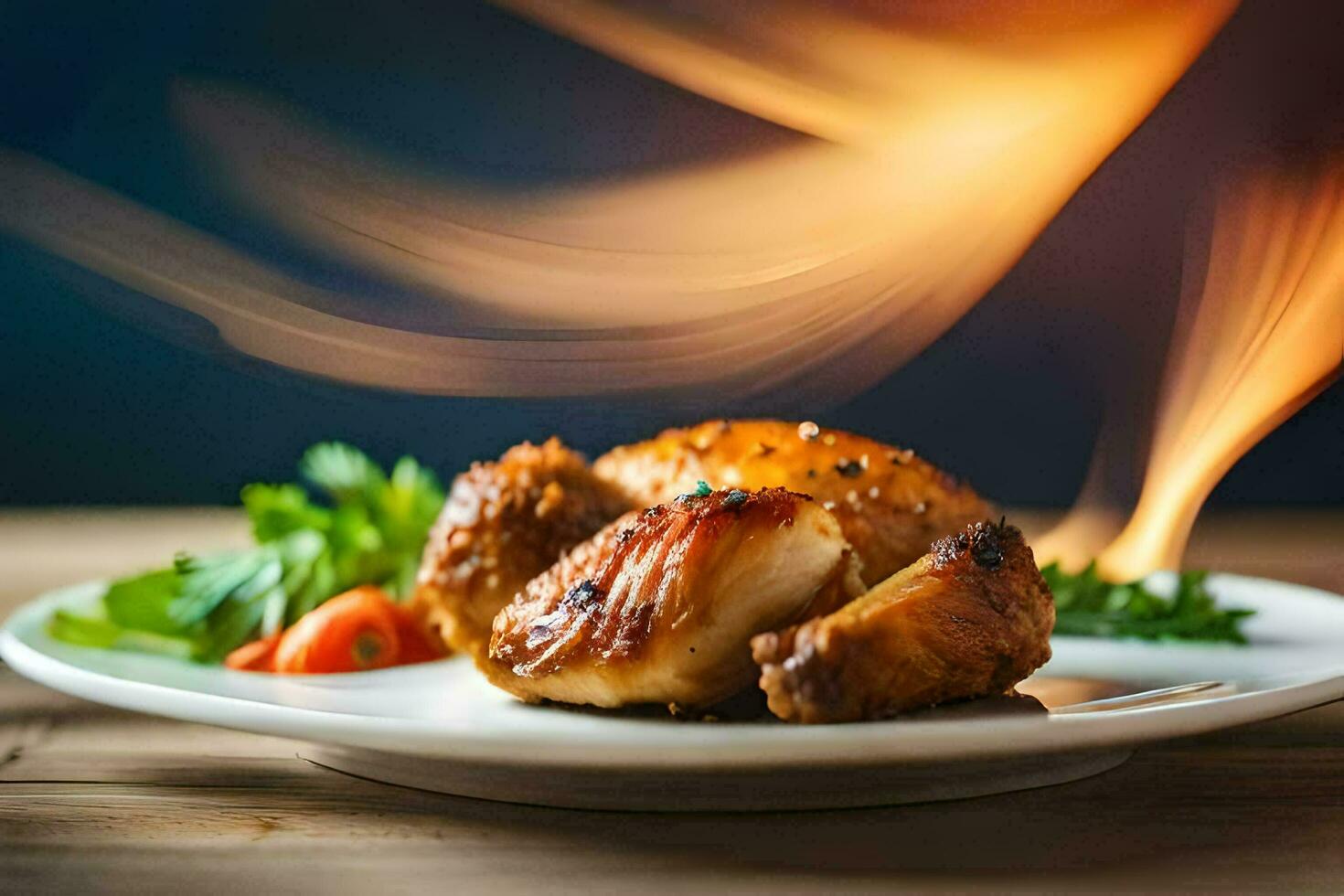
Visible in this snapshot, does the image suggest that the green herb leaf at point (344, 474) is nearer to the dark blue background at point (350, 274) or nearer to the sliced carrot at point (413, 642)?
the sliced carrot at point (413, 642)

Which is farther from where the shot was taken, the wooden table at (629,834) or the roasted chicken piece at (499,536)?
the roasted chicken piece at (499,536)

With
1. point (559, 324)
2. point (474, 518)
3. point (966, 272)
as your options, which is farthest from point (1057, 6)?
point (474, 518)

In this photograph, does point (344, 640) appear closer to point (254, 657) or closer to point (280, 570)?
point (254, 657)

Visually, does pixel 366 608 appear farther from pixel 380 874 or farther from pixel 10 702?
pixel 380 874

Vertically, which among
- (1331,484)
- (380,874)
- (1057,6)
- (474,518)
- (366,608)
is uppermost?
(1057,6)

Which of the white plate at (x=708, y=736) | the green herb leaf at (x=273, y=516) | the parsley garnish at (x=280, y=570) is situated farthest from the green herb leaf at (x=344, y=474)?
the white plate at (x=708, y=736)

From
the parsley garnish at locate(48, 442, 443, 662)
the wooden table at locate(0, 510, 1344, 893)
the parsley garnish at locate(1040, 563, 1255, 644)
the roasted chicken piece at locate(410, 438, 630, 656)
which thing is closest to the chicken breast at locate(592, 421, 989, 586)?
the roasted chicken piece at locate(410, 438, 630, 656)
